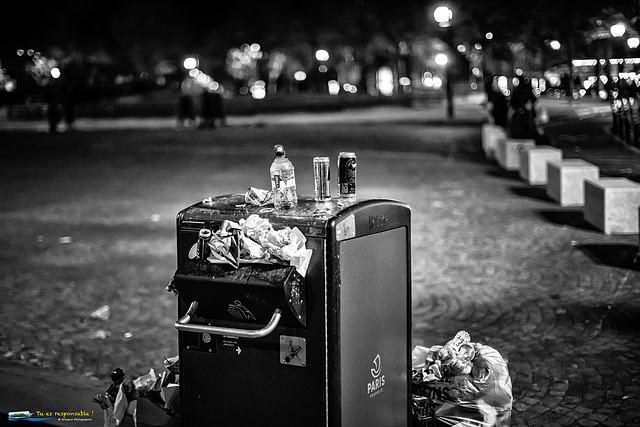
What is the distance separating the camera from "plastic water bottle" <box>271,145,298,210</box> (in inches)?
146

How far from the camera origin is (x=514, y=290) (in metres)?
7.43

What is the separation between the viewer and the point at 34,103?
4569cm

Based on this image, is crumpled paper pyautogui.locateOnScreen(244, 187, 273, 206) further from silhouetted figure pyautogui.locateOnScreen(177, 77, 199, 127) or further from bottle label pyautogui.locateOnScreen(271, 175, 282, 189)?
silhouetted figure pyautogui.locateOnScreen(177, 77, 199, 127)

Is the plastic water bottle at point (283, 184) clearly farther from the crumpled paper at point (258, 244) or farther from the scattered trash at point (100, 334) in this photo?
the scattered trash at point (100, 334)

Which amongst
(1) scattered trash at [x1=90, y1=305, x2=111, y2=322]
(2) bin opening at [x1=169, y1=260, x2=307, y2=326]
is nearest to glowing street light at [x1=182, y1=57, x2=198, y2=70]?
(1) scattered trash at [x1=90, y1=305, x2=111, y2=322]

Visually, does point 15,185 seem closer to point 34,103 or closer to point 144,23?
point 34,103

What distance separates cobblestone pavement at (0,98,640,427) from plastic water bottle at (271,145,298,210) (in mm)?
1931

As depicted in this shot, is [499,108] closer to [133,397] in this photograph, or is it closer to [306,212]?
[133,397]

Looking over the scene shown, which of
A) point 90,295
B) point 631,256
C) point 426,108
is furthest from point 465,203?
point 426,108

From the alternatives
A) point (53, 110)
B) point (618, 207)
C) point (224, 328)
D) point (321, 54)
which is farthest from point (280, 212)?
point (321, 54)

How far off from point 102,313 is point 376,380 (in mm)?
3995

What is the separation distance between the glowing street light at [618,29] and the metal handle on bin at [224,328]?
4221 millimetres

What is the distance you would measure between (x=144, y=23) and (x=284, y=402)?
193ft

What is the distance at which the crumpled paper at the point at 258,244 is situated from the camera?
3.32 m
